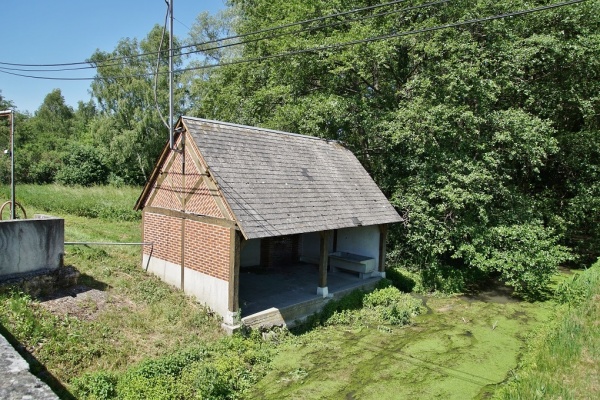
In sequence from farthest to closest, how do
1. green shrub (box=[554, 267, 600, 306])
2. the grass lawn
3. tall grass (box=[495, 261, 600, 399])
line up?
1. green shrub (box=[554, 267, 600, 306])
2. the grass lawn
3. tall grass (box=[495, 261, 600, 399])

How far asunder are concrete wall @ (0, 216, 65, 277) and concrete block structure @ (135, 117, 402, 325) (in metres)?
2.91

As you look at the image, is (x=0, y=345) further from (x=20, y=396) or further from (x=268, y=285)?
(x=268, y=285)

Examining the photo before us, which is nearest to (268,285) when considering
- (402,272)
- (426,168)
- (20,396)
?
(402,272)

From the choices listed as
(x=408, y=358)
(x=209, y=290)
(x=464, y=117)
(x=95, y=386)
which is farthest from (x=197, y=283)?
(x=464, y=117)

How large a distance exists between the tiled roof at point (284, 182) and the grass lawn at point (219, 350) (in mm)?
2760

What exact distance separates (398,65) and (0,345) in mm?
16161

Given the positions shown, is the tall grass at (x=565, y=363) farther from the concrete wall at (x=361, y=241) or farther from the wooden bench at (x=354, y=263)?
the concrete wall at (x=361, y=241)

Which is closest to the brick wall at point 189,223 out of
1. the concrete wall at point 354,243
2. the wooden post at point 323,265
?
the wooden post at point 323,265

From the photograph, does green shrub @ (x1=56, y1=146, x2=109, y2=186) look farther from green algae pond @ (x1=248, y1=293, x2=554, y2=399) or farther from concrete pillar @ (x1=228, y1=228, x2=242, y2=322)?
green algae pond @ (x1=248, y1=293, x2=554, y2=399)

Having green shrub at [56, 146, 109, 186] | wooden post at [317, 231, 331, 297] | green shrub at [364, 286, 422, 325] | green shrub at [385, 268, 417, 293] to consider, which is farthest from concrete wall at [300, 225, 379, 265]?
green shrub at [56, 146, 109, 186]

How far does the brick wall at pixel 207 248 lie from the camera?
9.86 m

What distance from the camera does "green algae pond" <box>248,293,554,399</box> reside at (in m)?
8.04

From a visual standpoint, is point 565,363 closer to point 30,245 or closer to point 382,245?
point 382,245

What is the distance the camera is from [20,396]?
449 centimetres
